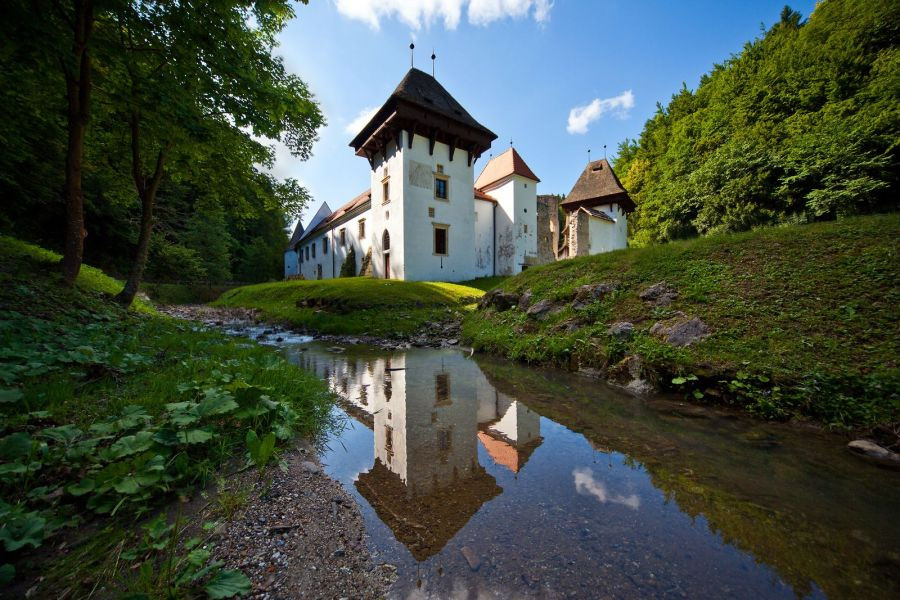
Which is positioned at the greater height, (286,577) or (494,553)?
(286,577)

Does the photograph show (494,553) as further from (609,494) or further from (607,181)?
(607,181)

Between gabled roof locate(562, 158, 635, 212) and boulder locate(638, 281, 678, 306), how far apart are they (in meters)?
21.7

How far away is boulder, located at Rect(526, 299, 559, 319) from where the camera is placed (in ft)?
27.7

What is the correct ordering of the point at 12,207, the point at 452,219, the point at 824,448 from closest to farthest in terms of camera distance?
the point at 824,448 < the point at 12,207 < the point at 452,219

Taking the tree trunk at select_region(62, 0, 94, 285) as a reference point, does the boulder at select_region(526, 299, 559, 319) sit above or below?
below

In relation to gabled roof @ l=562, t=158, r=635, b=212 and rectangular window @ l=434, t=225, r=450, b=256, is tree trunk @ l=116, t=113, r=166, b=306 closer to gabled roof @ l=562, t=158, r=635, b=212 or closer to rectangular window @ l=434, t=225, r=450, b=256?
rectangular window @ l=434, t=225, r=450, b=256

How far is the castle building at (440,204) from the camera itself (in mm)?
21375

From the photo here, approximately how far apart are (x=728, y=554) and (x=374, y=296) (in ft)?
46.8

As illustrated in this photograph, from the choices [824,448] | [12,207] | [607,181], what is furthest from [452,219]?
[824,448]

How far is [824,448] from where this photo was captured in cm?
307

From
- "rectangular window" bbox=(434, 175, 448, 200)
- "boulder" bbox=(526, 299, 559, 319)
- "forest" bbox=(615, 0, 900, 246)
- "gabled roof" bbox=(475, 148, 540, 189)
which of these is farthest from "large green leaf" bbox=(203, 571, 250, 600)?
"gabled roof" bbox=(475, 148, 540, 189)

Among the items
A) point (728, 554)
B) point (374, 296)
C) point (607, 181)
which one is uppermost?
point (607, 181)

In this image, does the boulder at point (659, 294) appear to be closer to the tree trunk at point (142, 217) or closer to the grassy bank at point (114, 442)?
the grassy bank at point (114, 442)

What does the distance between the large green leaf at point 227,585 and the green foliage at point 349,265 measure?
2711 cm
